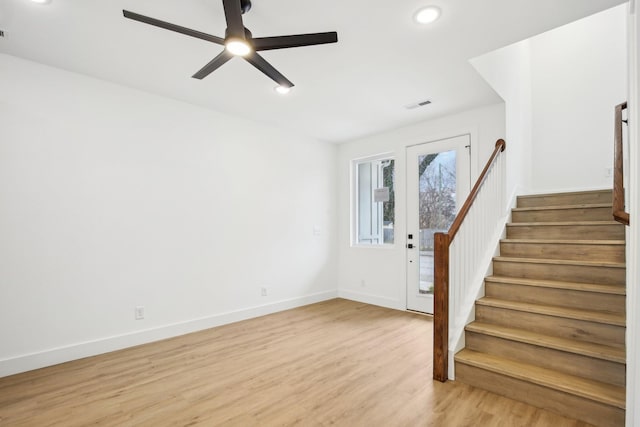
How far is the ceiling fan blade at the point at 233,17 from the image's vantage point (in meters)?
1.67

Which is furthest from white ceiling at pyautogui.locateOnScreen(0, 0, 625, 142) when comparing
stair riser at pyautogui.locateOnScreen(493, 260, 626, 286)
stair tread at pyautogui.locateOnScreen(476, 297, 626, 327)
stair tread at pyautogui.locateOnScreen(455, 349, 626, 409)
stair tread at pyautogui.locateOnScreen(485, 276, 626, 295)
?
stair tread at pyautogui.locateOnScreen(455, 349, 626, 409)

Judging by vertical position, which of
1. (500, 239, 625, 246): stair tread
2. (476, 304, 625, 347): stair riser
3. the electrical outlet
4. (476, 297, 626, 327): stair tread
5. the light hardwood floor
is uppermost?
(500, 239, 625, 246): stair tread

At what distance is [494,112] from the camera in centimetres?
367

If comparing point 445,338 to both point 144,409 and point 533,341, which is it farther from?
point 144,409

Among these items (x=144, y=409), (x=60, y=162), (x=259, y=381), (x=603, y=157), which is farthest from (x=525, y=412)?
(x=60, y=162)

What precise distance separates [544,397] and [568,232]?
70.4 inches

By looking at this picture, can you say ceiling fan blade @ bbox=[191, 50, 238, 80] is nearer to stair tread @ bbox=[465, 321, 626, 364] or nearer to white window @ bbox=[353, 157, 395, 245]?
stair tread @ bbox=[465, 321, 626, 364]

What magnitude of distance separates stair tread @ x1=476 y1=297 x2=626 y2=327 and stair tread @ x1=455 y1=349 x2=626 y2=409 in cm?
41

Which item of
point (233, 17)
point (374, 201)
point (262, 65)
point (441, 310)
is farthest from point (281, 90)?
point (441, 310)

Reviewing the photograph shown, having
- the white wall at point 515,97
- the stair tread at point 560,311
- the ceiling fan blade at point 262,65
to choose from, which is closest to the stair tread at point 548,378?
the stair tread at point 560,311

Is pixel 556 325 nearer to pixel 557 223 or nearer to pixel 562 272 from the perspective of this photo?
pixel 562 272

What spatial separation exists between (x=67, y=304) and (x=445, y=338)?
11.1ft

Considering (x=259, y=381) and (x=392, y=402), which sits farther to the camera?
(x=259, y=381)

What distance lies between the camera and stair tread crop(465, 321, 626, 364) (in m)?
2.03
